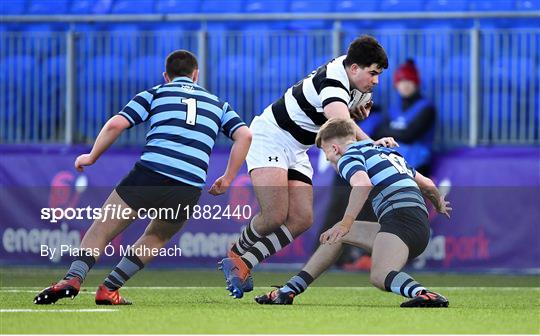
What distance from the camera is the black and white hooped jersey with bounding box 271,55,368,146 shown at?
8.91 m

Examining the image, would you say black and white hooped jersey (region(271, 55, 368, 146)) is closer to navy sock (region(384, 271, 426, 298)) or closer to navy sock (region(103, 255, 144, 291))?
navy sock (region(384, 271, 426, 298))

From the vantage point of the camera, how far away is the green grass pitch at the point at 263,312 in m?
6.82

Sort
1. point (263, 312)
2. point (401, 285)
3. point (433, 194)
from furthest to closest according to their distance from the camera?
point (433, 194)
point (401, 285)
point (263, 312)

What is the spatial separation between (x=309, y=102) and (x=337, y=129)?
85 cm

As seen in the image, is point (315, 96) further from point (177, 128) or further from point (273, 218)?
point (177, 128)

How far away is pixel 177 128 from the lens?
854cm

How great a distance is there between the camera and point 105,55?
14.7 m

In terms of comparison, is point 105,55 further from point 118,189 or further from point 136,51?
point 118,189

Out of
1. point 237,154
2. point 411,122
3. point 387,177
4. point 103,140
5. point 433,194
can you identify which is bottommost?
point 411,122

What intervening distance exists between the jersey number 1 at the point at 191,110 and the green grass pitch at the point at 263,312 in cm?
116

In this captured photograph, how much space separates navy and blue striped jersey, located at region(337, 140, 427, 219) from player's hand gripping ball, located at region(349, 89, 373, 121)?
0.53 metres

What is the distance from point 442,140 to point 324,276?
2286 millimetres

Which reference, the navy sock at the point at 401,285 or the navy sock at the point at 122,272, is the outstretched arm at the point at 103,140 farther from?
the navy sock at the point at 401,285

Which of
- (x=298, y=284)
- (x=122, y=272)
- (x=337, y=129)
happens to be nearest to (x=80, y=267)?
(x=122, y=272)
